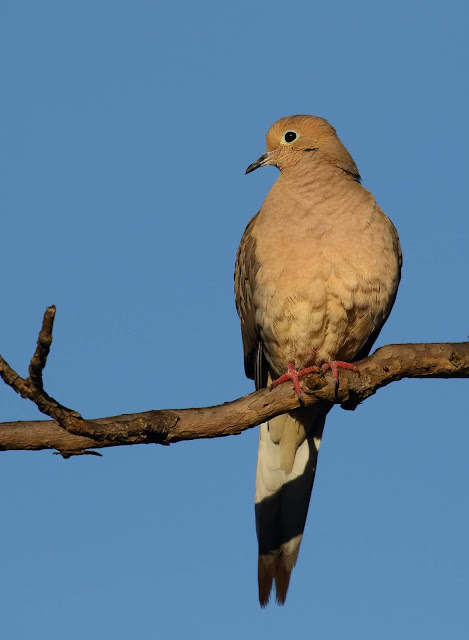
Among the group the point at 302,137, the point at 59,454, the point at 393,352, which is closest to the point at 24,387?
the point at 59,454

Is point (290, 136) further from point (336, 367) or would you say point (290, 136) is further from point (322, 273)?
point (336, 367)

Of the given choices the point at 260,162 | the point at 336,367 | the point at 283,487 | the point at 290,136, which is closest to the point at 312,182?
the point at 290,136

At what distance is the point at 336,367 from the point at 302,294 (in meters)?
0.45

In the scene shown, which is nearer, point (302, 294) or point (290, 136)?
point (302, 294)

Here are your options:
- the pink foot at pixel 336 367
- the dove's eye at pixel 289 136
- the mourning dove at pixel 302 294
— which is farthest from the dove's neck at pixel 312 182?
the pink foot at pixel 336 367

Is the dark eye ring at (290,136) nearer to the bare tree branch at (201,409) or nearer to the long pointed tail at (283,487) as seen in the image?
the long pointed tail at (283,487)

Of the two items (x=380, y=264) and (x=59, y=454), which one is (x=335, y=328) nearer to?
(x=380, y=264)

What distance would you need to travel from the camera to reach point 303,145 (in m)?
5.77

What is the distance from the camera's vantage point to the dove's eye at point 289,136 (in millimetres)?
5863

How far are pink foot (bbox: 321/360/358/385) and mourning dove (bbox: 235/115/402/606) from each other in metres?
0.01

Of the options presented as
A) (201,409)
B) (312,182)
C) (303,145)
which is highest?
(303,145)

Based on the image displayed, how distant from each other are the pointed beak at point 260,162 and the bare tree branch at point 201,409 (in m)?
1.91

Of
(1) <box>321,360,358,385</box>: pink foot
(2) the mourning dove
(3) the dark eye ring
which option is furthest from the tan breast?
(3) the dark eye ring

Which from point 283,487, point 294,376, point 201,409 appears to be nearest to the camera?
point 201,409
